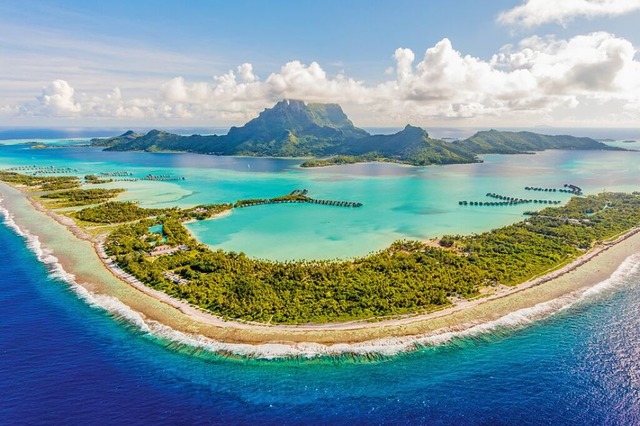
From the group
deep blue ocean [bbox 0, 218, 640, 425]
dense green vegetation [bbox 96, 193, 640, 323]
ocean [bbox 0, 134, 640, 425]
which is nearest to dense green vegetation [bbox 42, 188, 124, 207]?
dense green vegetation [bbox 96, 193, 640, 323]

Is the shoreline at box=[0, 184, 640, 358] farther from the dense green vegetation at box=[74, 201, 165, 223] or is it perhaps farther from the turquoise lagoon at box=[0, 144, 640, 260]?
the dense green vegetation at box=[74, 201, 165, 223]

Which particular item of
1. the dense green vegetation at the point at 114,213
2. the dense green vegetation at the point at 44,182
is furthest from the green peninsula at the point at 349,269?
the dense green vegetation at the point at 44,182

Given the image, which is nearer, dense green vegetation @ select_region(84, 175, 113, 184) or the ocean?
the ocean

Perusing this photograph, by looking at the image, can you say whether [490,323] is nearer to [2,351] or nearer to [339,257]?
[339,257]

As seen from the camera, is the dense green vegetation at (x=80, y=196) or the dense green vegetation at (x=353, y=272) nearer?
the dense green vegetation at (x=353, y=272)

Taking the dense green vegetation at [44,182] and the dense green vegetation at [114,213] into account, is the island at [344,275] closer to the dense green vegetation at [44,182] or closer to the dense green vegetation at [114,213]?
the dense green vegetation at [114,213]

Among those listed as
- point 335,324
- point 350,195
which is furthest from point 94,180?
point 335,324

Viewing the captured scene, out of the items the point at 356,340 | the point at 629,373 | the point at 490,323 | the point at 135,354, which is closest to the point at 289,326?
the point at 356,340
